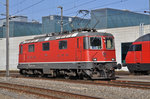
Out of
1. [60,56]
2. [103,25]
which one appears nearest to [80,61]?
[60,56]

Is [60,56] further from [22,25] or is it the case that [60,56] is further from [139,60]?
[22,25]

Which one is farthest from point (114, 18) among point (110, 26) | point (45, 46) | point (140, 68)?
point (45, 46)

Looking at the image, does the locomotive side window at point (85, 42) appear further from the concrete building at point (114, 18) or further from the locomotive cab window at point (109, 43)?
the concrete building at point (114, 18)

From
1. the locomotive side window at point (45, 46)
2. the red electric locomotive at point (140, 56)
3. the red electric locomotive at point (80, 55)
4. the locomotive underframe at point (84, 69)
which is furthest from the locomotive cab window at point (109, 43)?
the locomotive side window at point (45, 46)

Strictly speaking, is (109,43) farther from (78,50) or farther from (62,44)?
(62,44)

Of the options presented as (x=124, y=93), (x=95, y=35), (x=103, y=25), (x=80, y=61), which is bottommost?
(x=124, y=93)

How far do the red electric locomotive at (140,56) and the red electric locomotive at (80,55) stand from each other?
17.3ft

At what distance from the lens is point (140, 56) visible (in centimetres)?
A: 2458

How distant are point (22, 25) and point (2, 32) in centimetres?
628

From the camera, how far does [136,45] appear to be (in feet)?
82.4

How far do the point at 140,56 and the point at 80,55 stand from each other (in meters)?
7.61

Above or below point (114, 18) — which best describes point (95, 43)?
A: below

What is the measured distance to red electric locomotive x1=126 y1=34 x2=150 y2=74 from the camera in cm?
2403

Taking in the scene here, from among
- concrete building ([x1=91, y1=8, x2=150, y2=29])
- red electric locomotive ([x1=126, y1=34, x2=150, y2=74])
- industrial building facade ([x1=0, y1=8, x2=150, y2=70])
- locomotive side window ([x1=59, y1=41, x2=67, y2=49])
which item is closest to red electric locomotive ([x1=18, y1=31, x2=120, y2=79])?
locomotive side window ([x1=59, y1=41, x2=67, y2=49])
